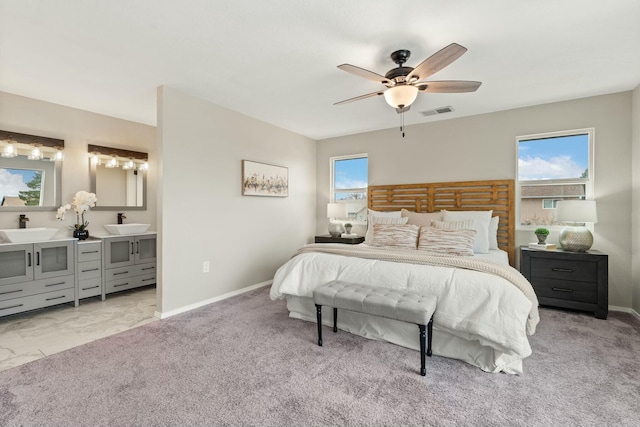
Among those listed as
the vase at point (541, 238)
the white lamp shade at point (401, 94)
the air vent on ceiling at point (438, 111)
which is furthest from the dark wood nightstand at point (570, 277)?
the white lamp shade at point (401, 94)

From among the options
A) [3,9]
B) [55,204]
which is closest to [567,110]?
[3,9]

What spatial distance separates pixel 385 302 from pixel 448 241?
1510 mm

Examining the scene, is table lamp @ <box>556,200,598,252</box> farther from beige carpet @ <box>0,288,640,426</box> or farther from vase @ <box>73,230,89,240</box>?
vase @ <box>73,230,89,240</box>

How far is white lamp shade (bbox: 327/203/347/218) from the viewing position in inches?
197

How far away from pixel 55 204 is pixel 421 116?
511 cm

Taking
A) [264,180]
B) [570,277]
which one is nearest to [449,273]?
[570,277]

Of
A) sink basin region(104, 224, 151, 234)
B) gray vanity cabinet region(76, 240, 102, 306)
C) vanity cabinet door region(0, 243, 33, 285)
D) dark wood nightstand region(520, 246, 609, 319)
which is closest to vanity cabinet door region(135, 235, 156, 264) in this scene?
sink basin region(104, 224, 151, 234)

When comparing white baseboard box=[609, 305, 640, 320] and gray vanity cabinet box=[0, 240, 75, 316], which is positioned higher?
gray vanity cabinet box=[0, 240, 75, 316]

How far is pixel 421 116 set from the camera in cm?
436

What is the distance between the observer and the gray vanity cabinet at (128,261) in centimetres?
391

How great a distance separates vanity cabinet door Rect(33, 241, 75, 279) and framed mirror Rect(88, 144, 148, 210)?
83 cm

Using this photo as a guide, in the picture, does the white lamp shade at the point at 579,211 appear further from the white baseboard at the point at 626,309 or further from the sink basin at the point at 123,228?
the sink basin at the point at 123,228

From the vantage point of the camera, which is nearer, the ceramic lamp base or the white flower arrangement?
the ceramic lamp base

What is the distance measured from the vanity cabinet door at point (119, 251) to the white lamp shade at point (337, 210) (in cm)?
302
